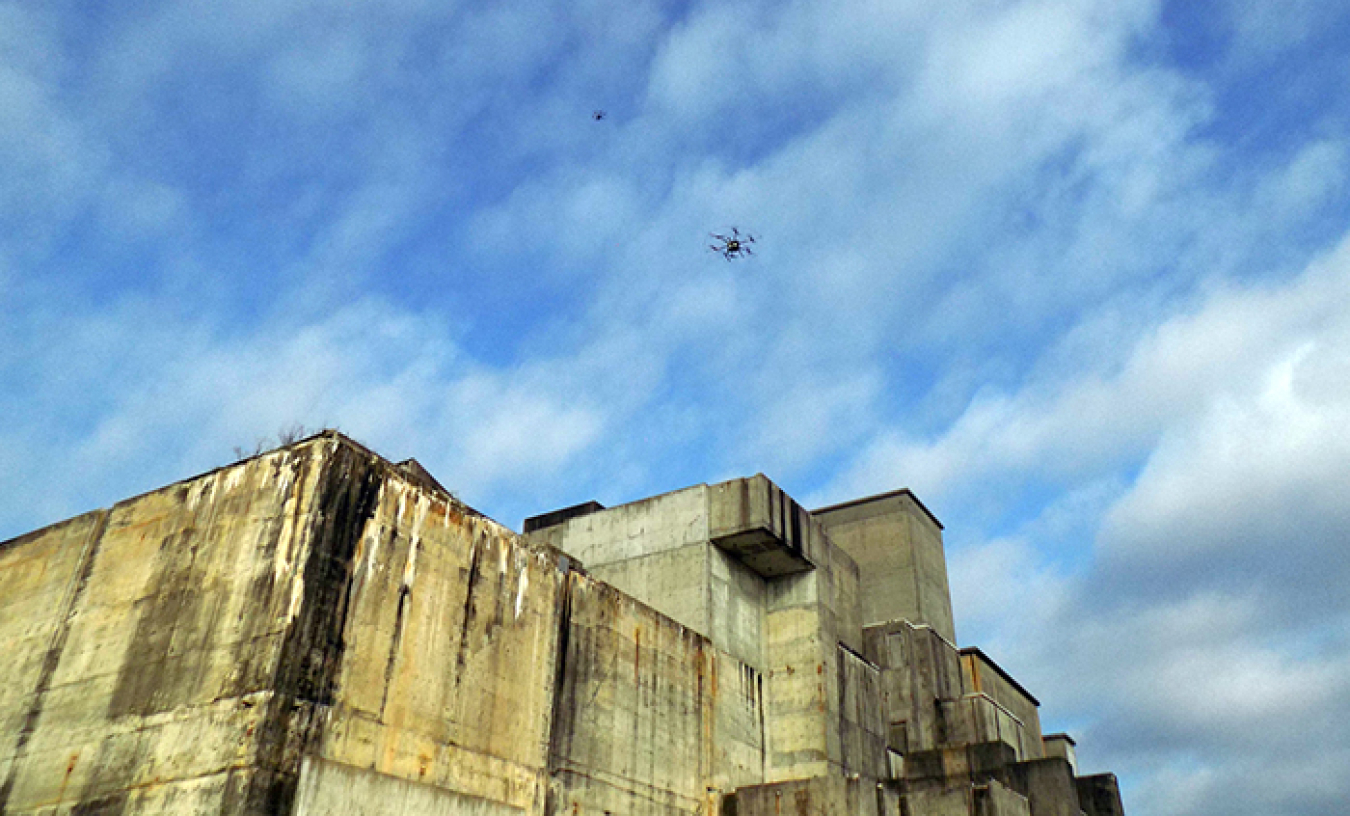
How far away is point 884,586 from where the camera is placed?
46094mm

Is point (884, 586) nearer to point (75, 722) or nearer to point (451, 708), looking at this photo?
point (451, 708)

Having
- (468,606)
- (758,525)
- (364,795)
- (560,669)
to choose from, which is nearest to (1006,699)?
(758,525)

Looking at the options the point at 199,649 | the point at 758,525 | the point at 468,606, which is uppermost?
the point at 758,525

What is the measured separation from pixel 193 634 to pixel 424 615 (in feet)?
13.2

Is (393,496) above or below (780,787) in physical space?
above

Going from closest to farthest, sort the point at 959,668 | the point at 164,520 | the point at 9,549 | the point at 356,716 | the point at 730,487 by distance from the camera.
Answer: the point at 356,716 → the point at 164,520 → the point at 9,549 → the point at 730,487 → the point at 959,668

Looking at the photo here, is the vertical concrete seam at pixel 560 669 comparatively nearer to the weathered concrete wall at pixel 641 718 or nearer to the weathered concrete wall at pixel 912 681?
the weathered concrete wall at pixel 641 718

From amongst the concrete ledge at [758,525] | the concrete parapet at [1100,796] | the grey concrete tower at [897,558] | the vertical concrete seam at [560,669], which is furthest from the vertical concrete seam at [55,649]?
the concrete parapet at [1100,796]

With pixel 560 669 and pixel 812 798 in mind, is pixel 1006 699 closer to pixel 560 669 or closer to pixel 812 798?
pixel 812 798

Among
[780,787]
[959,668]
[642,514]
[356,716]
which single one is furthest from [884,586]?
[356,716]

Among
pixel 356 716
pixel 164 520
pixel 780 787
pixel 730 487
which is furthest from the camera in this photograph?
Answer: pixel 730 487

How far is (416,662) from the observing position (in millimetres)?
19781

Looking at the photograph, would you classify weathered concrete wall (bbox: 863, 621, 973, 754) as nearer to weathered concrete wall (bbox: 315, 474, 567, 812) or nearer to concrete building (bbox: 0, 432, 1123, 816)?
concrete building (bbox: 0, 432, 1123, 816)

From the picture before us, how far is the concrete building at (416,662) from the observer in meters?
17.9
